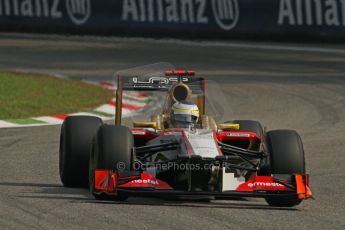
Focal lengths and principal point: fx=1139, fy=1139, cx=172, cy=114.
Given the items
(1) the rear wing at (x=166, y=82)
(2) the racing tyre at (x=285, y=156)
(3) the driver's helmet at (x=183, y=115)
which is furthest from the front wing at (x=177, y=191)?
(1) the rear wing at (x=166, y=82)

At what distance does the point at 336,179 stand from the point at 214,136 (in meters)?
2.30

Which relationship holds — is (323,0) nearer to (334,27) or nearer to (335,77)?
(334,27)

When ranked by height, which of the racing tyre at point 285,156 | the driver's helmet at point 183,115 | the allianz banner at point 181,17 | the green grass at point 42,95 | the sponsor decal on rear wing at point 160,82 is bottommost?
the green grass at point 42,95

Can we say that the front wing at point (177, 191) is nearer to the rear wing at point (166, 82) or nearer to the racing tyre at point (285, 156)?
the racing tyre at point (285, 156)

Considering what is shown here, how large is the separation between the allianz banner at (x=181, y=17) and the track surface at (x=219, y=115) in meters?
0.66

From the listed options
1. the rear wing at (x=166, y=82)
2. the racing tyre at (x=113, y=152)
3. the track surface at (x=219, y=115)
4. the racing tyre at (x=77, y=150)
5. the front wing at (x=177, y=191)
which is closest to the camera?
the track surface at (x=219, y=115)

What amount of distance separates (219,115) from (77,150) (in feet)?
7.01

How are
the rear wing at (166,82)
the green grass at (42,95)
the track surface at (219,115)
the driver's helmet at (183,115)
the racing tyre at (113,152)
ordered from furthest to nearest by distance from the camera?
the green grass at (42,95), the rear wing at (166,82), the driver's helmet at (183,115), the racing tyre at (113,152), the track surface at (219,115)

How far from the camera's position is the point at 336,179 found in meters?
12.8

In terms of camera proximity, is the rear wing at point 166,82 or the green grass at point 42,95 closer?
the rear wing at point 166,82

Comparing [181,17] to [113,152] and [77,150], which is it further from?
[113,152]

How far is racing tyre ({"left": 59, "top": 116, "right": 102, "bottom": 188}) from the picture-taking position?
11625 millimetres

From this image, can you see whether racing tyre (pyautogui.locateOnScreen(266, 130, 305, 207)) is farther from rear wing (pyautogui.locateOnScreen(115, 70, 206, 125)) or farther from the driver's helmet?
rear wing (pyautogui.locateOnScreen(115, 70, 206, 125))

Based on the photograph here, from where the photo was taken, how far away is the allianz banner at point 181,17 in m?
30.9
